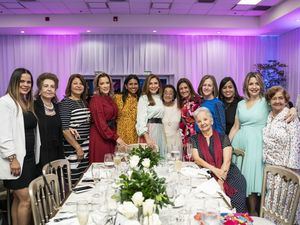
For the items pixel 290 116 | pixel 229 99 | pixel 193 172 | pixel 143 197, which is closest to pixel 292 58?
pixel 229 99

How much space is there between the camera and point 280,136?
10.4 feet

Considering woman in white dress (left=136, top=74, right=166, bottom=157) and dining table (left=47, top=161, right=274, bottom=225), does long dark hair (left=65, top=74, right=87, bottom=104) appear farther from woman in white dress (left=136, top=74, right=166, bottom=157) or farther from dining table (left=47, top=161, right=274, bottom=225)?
dining table (left=47, top=161, right=274, bottom=225)

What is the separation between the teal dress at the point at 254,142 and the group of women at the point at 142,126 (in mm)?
10

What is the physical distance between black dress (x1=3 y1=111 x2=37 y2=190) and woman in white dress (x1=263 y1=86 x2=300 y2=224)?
2.37 m

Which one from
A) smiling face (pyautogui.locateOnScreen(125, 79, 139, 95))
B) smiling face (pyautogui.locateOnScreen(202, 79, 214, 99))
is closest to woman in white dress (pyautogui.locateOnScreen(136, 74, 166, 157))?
smiling face (pyautogui.locateOnScreen(125, 79, 139, 95))

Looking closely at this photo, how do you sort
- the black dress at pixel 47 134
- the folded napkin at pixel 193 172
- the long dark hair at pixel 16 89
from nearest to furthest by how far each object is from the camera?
the folded napkin at pixel 193 172 → the long dark hair at pixel 16 89 → the black dress at pixel 47 134

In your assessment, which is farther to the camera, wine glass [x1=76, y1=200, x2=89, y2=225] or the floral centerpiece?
wine glass [x1=76, y1=200, x2=89, y2=225]

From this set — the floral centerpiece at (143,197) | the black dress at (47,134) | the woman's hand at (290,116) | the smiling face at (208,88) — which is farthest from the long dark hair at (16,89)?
the woman's hand at (290,116)

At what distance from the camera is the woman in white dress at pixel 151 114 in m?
4.25

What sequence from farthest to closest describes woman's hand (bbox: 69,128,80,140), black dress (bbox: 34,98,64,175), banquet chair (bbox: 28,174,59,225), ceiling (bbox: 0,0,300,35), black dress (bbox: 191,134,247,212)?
ceiling (bbox: 0,0,300,35), woman's hand (bbox: 69,128,80,140), black dress (bbox: 34,98,64,175), black dress (bbox: 191,134,247,212), banquet chair (bbox: 28,174,59,225)

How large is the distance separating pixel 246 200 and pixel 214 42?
6.67 m

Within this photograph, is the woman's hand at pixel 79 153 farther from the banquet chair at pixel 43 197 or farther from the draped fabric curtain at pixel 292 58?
the draped fabric curtain at pixel 292 58

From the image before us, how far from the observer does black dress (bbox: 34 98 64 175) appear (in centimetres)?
339

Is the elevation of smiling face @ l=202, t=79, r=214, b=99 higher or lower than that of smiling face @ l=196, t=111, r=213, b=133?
higher
